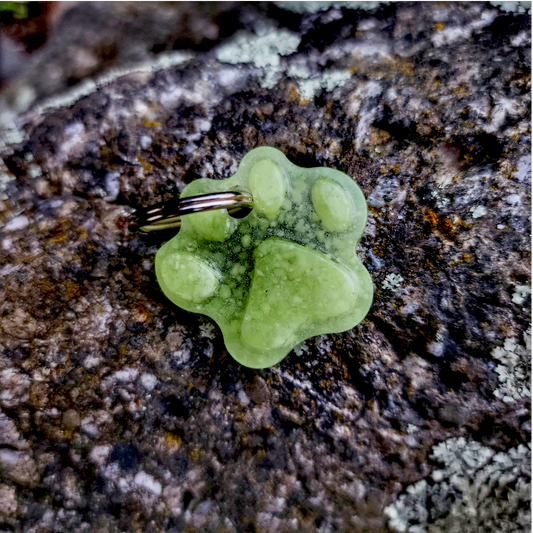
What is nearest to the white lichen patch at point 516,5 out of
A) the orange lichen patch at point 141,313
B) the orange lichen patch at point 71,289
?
the orange lichen patch at point 141,313

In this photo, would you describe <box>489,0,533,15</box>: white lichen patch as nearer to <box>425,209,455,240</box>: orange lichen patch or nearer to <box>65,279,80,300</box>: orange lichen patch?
<box>425,209,455,240</box>: orange lichen patch

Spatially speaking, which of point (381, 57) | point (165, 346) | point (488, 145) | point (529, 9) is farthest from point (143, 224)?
point (529, 9)

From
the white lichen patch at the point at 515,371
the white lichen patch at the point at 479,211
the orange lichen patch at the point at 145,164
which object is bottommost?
the white lichen patch at the point at 515,371

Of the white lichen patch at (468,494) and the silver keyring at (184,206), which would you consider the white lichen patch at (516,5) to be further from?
the white lichen patch at (468,494)

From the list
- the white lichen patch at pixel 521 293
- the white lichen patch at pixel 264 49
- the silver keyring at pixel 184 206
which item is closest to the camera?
the silver keyring at pixel 184 206

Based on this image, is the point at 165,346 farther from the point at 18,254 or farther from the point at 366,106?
the point at 366,106

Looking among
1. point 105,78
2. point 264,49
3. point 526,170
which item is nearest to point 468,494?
point 526,170

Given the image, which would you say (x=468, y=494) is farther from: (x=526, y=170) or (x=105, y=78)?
(x=105, y=78)

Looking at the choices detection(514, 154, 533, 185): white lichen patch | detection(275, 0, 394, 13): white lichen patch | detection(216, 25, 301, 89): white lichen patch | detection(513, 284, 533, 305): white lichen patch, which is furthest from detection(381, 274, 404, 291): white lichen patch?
detection(275, 0, 394, 13): white lichen patch
